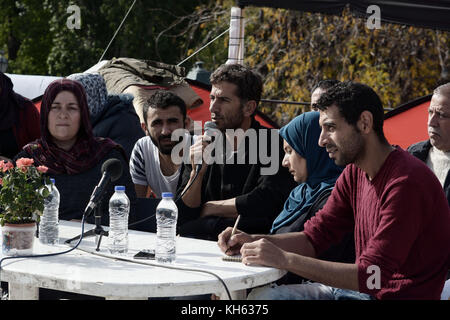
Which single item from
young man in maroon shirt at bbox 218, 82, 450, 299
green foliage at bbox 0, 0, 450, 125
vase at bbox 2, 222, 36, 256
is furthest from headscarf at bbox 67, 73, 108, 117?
green foliage at bbox 0, 0, 450, 125

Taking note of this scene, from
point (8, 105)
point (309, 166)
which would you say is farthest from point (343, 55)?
point (309, 166)

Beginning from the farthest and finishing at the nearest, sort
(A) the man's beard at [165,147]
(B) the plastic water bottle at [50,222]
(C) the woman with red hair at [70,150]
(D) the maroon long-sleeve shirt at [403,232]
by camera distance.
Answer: (A) the man's beard at [165,147], (C) the woman with red hair at [70,150], (B) the plastic water bottle at [50,222], (D) the maroon long-sleeve shirt at [403,232]

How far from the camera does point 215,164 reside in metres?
3.45

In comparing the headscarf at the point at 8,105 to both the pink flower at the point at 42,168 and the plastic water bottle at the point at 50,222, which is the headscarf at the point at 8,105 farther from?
the pink flower at the point at 42,168

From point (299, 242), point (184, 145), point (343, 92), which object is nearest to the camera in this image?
point (343, 92)

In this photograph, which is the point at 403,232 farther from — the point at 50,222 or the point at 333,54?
the point at 333,54

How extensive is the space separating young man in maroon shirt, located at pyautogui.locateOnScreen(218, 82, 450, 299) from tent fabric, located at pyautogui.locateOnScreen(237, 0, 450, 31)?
3.16m

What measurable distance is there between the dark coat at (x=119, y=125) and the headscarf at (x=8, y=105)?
20.4 inches

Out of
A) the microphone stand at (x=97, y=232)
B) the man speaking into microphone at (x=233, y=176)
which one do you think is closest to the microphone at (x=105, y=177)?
the microphone stand at (x=97, y=232)

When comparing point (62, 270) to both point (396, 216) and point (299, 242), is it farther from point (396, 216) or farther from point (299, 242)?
point (396, 216)

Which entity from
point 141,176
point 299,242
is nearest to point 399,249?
point 299,242

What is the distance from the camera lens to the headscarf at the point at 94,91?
4605 millimetres

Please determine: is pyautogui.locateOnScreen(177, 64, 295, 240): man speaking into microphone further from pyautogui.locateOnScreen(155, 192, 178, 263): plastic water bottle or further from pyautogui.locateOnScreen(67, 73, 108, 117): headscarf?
pyautogui.locateOnScreen(67, 73, 108, 117): headscarf
